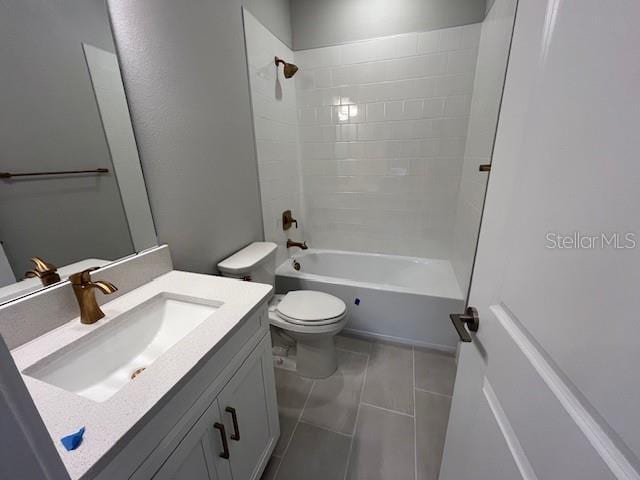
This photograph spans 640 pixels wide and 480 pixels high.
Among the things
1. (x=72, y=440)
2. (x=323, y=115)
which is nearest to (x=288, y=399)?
(x=72, y=440)

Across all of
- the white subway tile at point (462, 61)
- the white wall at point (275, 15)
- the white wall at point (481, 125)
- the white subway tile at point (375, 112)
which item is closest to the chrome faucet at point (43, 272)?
the white wall at point (275, 15)

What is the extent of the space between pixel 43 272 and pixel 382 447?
1.53m

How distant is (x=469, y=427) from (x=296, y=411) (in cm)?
101

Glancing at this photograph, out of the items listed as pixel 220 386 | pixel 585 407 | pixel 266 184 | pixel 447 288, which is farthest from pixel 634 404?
pixel 266 184

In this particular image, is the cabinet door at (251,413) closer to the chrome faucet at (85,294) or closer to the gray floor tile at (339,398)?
the gray floor tile at (339,398)

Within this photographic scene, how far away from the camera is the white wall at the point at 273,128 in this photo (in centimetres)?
171

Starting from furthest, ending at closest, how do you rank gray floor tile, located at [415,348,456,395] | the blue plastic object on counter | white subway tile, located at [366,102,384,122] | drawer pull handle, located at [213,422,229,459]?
1. white subway tile, located at [366,102,384,122]
2. gray floor tile, located at [415,348,456,395]
3. drawer pull handle, located at [213,422,229,459]
4. the blue plastic object on counter

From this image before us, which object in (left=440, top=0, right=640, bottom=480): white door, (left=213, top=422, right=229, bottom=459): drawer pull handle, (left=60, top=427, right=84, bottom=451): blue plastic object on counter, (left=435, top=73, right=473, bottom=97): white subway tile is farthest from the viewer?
(left=435, top=73, right=473, bottom=97): white subway tile

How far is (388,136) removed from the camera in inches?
84.1

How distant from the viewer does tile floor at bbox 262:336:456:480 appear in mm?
1167

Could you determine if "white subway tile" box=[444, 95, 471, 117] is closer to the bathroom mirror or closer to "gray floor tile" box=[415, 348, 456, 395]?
"gray floor tile" box=[415, 348, 456, 395]

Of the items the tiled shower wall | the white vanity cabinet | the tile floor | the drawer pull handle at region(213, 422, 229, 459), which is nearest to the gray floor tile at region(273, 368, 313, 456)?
the tile floor

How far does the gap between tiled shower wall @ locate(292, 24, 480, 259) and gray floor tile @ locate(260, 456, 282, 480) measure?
1.75m

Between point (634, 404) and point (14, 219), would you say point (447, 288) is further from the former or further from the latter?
point (14, 219)
